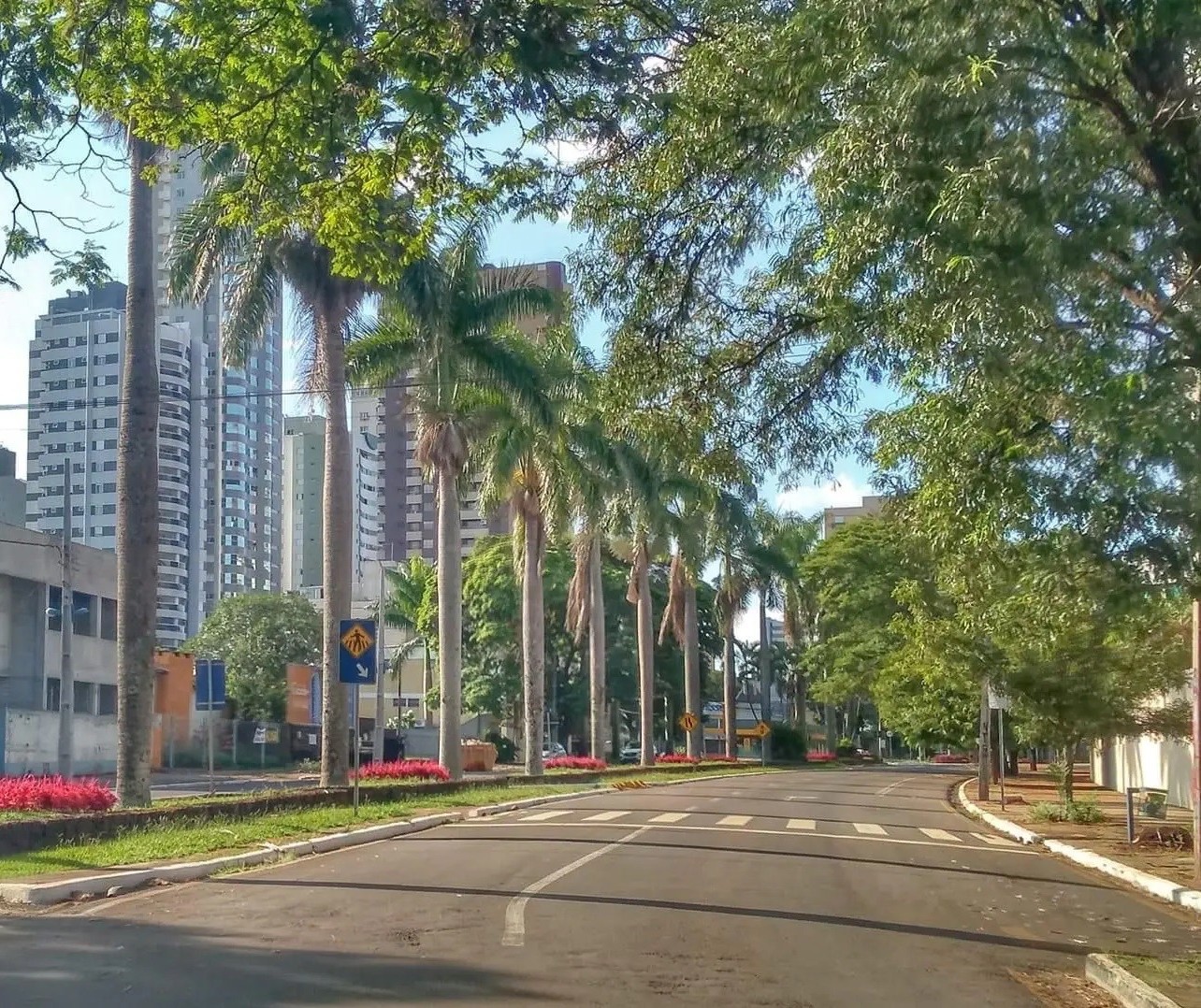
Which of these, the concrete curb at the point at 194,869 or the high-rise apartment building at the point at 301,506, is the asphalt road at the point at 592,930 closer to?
the concrete curb at the point at 194,869

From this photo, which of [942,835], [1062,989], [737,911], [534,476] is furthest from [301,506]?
[1062,989]

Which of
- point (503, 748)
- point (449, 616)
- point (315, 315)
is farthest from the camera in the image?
point (503, 748)

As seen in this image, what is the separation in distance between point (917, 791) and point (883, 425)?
3264 cm

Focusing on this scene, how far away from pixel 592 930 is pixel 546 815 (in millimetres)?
15232

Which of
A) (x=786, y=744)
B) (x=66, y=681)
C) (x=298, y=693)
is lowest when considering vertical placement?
(x=786, y=744)

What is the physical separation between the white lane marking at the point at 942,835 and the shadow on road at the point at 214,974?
45.9 feet

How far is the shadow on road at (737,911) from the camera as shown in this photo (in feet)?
37.5

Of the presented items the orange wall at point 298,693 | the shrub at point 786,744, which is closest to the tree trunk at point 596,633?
the orange wall at point 298,693

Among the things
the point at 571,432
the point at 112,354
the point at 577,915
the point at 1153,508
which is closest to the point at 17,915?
the point at 577,915

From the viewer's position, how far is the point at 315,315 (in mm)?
28875

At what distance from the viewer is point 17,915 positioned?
11898mm

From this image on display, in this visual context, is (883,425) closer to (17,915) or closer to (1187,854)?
(17,915)

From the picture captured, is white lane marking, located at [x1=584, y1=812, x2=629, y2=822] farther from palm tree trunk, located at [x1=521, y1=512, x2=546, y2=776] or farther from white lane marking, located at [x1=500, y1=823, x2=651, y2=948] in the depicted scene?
palm tree trunk, located at [x1=521, y1=512, x2=546, y2=776]

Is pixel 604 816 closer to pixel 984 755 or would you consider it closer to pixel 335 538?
pixel 335 538
